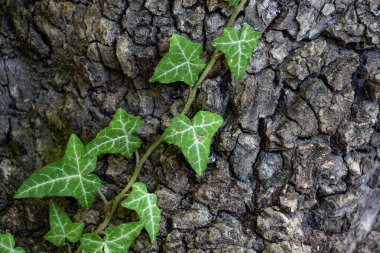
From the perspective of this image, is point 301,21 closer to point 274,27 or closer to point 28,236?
point 274,27

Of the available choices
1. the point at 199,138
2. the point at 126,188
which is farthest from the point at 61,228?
the point at 199,138

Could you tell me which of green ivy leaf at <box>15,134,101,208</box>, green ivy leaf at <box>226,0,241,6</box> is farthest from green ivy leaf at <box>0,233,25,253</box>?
green ivy leaf at <box>226,0,241,6</box>

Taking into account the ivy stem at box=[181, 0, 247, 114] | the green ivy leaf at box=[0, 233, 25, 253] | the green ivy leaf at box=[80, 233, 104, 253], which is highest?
the ivy stem at box=[181, 0, 247, 114]

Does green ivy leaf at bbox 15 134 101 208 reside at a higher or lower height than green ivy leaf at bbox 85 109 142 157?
lower

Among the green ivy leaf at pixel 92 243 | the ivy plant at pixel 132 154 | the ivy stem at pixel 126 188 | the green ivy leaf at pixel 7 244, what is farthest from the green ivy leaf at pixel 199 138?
the green ivy leaf at pixel 7 244

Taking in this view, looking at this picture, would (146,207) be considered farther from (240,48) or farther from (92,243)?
(240,48)

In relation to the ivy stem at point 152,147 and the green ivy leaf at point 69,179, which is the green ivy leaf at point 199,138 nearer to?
the ivy stem at point 152,147

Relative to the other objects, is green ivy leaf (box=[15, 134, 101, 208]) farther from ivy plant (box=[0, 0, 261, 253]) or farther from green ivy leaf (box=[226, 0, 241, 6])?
green ivy leaf (box=[226, 0, 241, 6])
